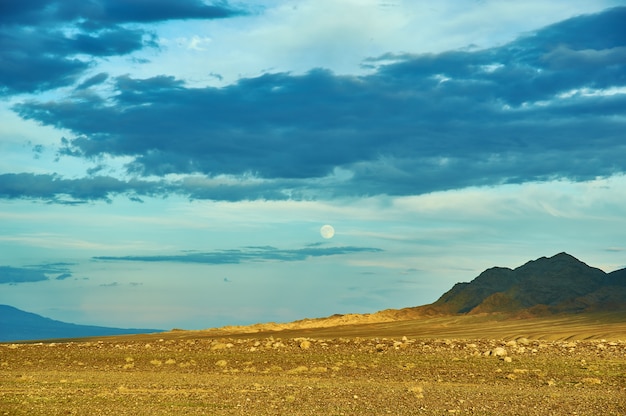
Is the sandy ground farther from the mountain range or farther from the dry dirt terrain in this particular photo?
the mountain range

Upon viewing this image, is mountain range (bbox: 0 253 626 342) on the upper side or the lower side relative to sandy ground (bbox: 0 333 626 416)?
upper

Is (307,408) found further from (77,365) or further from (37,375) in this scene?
(77,365)

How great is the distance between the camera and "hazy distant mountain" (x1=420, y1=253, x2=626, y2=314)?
317 ft

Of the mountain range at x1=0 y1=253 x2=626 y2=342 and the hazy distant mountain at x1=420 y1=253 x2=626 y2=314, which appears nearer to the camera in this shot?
the mountain range at x1=0 y1=253 x2=626 y2=342

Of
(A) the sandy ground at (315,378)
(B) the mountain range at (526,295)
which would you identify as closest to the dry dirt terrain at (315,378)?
(A) the sandy ground at (315,378)

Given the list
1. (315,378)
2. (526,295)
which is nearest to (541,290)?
(526,295)

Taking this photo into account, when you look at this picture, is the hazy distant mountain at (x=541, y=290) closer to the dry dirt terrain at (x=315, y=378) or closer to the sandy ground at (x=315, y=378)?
the dry dirt terrain at (x=315, y=378)

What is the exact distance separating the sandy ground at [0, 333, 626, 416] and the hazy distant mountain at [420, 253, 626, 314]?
1981 inches

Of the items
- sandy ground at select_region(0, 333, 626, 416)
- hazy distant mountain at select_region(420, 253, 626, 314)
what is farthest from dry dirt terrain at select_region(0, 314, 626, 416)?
hazy distant mountain at select_region(420, 253, 626, 314)

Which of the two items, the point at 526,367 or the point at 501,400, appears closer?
the point at 501,400

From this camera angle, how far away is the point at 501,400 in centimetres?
2688

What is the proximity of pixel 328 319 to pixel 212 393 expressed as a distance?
7226 centimetres

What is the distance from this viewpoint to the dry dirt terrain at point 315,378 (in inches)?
1006

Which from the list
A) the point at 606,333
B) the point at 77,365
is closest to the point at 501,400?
the point at 77,365
